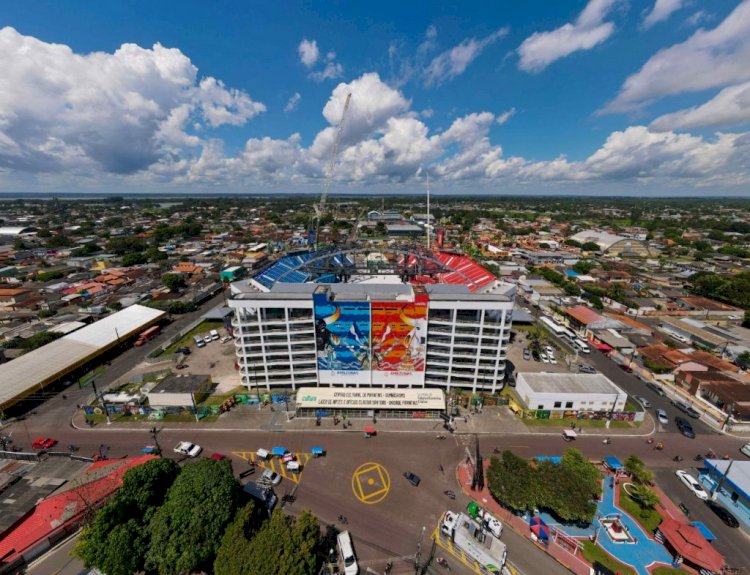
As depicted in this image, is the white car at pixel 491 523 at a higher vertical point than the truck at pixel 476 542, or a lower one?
lower

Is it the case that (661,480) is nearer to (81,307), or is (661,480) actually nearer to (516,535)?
A: (516,535)

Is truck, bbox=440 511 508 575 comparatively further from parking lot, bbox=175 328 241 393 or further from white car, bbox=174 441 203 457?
parking lot, bbox=175 328 241 393

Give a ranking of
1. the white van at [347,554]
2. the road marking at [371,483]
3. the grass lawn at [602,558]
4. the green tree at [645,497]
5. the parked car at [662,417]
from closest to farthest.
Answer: the white van at [347,554] → the grass lawn at [602,558] → the green tree at [645,497] → the road marking at [371,483] → the parked car at [662,417]

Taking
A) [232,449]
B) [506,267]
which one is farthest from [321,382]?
[506,267]

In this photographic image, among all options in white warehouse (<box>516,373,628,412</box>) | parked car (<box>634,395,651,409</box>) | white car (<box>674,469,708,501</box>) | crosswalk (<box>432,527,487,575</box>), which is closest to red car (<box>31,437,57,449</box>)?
crosswalk (<box>432,527,487,575</box>)

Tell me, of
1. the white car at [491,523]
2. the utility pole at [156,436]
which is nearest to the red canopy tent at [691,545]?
the white car at [491,523]

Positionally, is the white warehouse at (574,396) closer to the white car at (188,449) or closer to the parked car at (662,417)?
the parked car at (662,417)

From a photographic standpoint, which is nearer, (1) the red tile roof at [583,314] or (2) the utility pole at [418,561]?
(2) the utility pole at [418,561]
